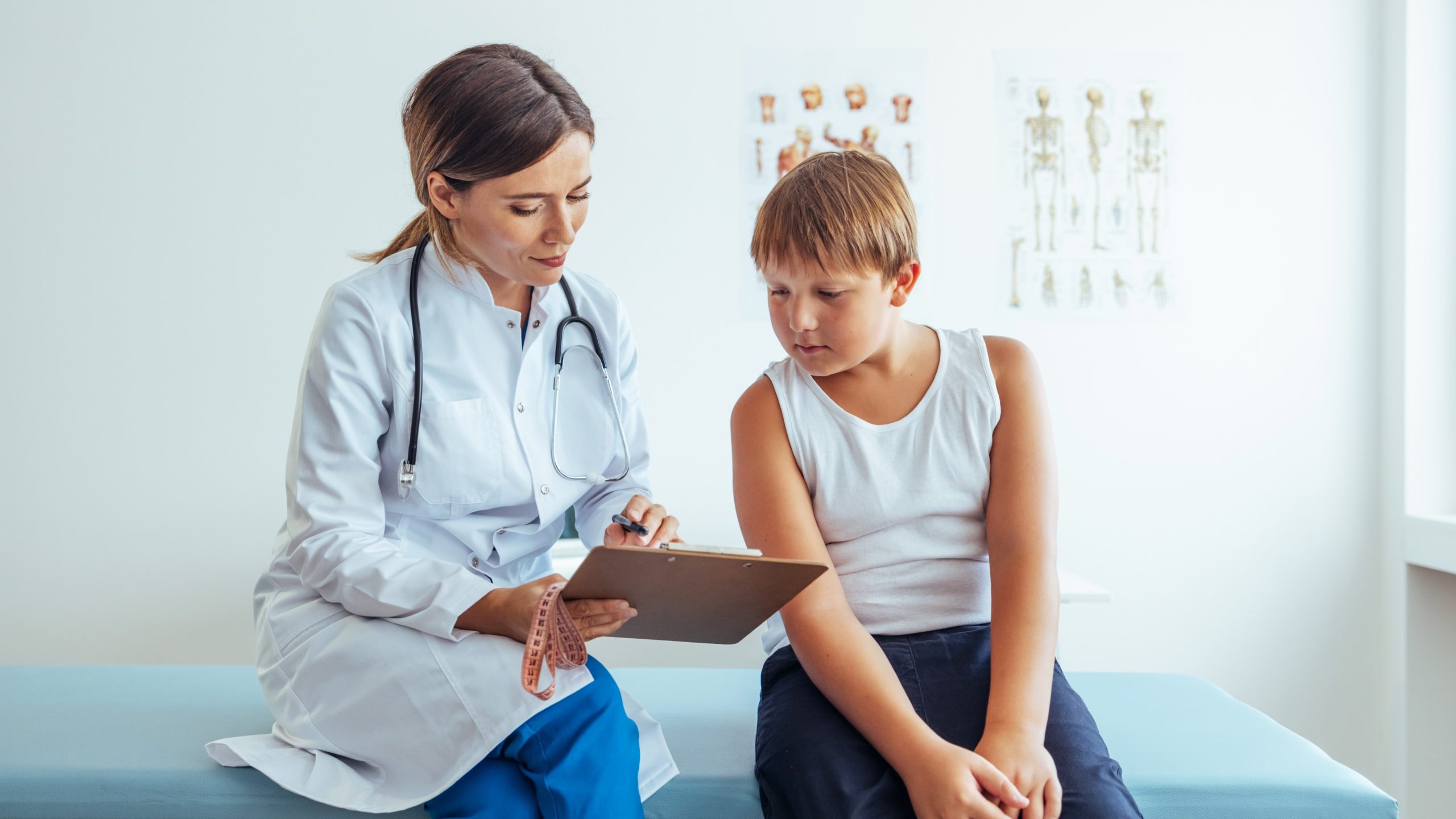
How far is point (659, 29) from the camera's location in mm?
2369

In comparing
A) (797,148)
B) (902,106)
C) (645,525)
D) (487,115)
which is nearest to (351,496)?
(645,525)

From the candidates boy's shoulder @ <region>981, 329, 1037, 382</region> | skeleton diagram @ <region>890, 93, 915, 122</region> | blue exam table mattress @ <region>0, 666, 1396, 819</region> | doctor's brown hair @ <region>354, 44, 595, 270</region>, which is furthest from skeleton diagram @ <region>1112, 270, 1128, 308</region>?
doctor's brown hair @ <region>354, 44, 595, 270</region>

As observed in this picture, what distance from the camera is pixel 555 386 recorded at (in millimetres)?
1353

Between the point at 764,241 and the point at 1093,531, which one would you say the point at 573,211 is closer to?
the point at 764,241

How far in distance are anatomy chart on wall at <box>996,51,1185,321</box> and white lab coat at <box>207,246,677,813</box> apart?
133 cm

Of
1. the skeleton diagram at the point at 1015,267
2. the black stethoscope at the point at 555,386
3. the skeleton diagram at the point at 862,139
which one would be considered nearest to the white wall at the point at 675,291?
the skeleton diagram at the point at 1015,267

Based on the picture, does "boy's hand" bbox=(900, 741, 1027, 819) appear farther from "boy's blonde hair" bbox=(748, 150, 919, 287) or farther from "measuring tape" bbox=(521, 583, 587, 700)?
"boy's blonde hair" bbox=(748, 150, 919, 287)

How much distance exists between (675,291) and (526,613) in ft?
4.64

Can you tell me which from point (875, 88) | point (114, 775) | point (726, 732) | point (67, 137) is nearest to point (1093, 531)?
point (875, 88)

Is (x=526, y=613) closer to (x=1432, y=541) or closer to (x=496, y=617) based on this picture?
(x=496, y=617)

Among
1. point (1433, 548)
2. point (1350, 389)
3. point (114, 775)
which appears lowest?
point (1433, 548)

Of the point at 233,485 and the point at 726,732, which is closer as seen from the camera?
the point at 726,732

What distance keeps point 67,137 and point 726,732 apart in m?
2.09

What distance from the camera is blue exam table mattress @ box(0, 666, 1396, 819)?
4.00 ft
